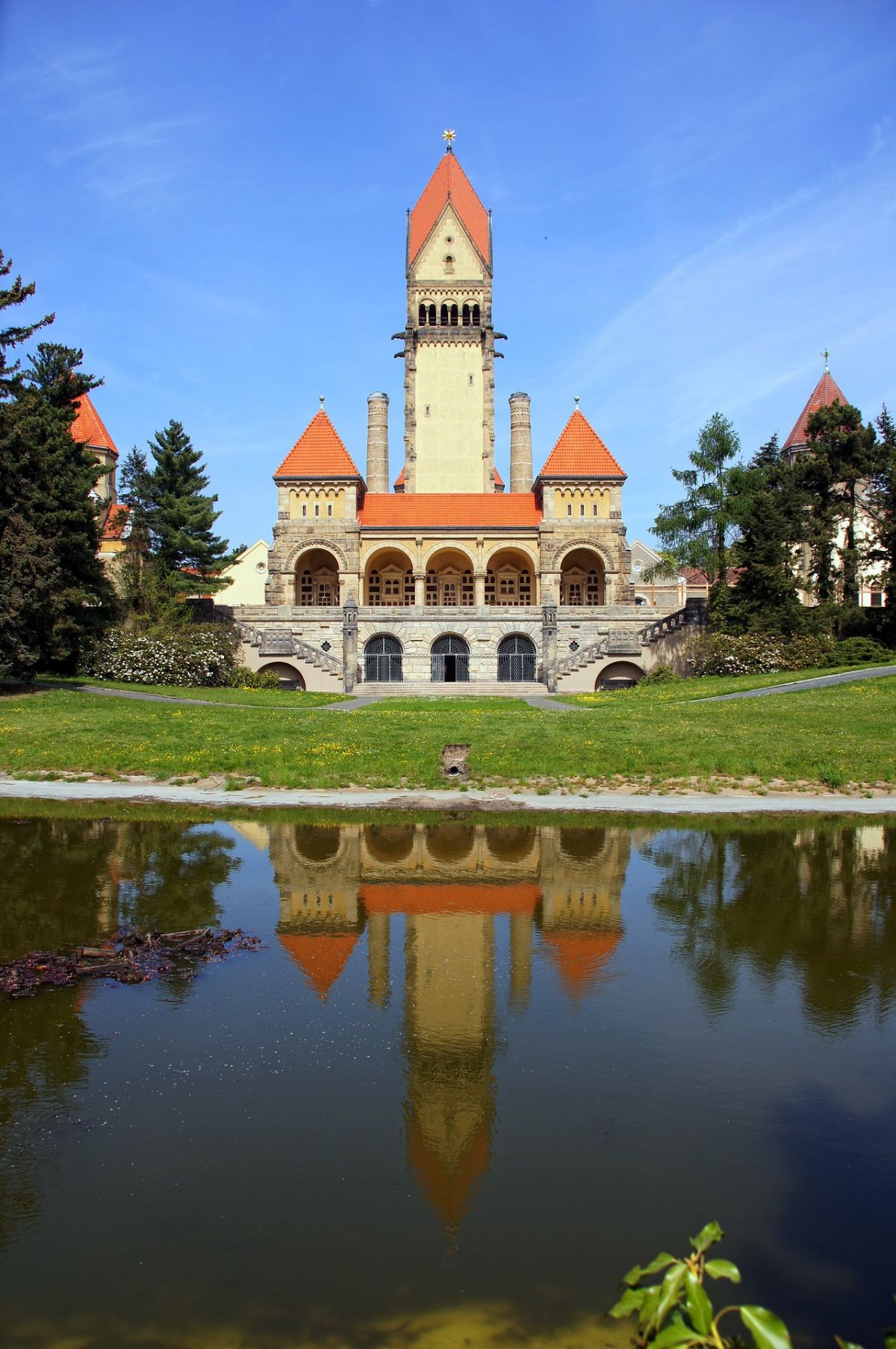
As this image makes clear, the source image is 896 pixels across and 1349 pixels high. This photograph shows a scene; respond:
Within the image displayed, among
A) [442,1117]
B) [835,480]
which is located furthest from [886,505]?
[442,1117]

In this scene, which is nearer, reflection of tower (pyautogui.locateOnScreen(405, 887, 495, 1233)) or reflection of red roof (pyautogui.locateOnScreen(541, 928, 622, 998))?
reflection of tower (pyautogui.locateOnScreen(405, 887, 495, 1233))

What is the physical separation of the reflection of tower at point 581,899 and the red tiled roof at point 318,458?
44.3 meters

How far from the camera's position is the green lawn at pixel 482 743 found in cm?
1723

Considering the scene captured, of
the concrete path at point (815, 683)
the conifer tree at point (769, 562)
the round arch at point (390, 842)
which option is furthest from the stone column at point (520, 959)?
the conifer tree at point (769, 562)

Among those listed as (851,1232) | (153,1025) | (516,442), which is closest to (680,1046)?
(851,1232)

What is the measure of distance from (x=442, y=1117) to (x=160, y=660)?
35.6m

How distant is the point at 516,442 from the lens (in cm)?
6262

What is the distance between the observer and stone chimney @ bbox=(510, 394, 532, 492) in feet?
204

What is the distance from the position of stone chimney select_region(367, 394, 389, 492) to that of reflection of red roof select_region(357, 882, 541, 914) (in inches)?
2131

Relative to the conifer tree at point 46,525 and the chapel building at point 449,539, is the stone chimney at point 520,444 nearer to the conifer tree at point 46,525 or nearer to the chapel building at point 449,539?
the chapel building at point 449,539

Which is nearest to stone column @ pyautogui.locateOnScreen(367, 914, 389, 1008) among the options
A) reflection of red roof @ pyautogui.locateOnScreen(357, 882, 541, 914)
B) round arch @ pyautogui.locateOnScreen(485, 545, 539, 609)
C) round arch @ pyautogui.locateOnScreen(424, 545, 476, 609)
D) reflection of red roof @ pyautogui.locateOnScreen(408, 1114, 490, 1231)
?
reflection of red roof @ pyautogui.locateOnScreen(357, 882, 541, 914)

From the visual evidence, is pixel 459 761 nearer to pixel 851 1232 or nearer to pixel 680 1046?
pixel 680 1046

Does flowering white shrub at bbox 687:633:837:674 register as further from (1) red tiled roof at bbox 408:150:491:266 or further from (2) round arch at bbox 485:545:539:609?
(1) red tiled roof at bbox 408:150:491:266

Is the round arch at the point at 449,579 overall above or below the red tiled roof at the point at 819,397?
below
